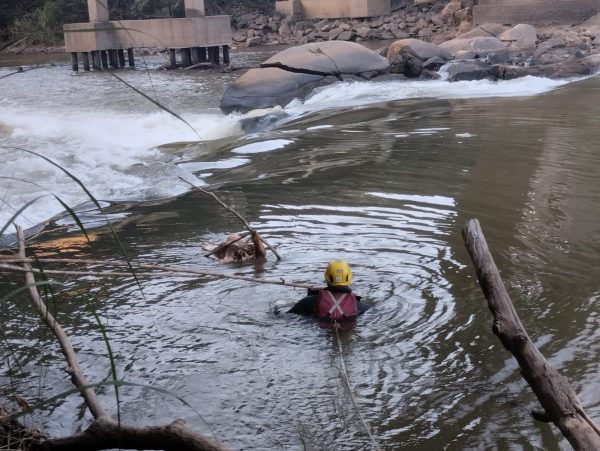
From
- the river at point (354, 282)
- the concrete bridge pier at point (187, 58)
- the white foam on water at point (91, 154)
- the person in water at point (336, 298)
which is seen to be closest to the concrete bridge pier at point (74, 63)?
the concrete bridge pier at point (187, 58)

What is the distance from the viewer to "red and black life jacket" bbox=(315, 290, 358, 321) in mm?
4895

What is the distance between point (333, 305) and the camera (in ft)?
16.1

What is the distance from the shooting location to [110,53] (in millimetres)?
32188

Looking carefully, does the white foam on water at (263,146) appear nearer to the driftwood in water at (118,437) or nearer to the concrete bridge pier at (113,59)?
the driftwood in water at (118,437)

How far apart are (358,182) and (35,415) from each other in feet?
18.8

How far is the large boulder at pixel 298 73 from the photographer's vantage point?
58.5 feet

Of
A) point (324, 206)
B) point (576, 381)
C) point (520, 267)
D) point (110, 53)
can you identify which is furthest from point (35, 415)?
point (110, 53)

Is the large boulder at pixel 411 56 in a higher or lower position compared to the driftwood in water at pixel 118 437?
higher

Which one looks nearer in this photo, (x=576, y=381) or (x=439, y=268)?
(x=576, y=381)

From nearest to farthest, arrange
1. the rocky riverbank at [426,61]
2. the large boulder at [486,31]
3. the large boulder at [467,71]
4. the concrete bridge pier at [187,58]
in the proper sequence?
1. the rocky riverbank at [426,61]
2. the large boulder at [467,71]
3. the large boulder at [486,31]
4. the concrete bridge pier at [187,58]

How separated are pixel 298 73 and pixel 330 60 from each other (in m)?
1.39

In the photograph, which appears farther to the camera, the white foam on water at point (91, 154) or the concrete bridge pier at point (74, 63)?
the concrete bridge pier at point (74, 63)

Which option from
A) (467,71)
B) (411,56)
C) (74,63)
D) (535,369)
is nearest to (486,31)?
(411,56)

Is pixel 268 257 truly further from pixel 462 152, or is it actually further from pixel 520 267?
pixel 462 152
